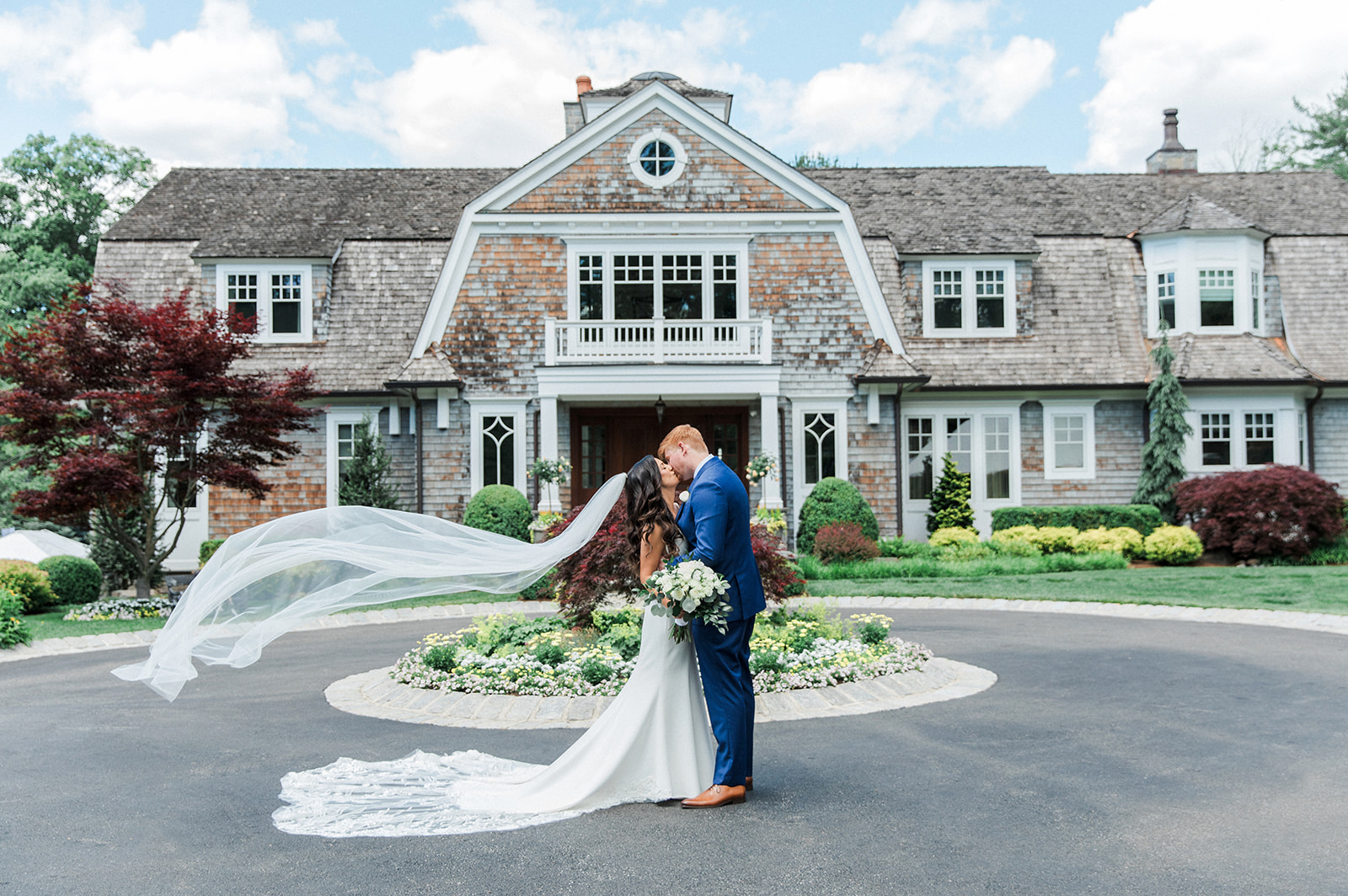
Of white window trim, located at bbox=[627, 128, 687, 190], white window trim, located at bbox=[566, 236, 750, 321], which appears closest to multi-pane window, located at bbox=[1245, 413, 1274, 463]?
white window trim, located at bbox=[566, 236, 750, 321]

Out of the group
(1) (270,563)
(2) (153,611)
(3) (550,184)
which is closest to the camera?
(1) (270,563)

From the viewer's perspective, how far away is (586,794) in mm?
5590

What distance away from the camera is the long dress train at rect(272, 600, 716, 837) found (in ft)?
18.2

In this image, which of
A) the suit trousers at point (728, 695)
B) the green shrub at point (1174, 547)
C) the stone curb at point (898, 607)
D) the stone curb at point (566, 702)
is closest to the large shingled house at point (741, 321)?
the green shrub at point (1174, 547)

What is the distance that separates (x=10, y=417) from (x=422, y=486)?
743cm

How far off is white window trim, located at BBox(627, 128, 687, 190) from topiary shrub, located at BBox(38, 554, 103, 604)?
1251 centimetres

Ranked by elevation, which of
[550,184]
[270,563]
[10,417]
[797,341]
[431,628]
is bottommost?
[431,628]

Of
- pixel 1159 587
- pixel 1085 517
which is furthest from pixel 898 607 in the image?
pixel 1085 517

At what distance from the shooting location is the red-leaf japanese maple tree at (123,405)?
49.6 feet

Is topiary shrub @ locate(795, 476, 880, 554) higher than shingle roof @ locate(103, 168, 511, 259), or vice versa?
shingle roof @ locate(103, 168, 511, 259)

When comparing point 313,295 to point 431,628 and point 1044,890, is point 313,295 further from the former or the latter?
point 1044,890

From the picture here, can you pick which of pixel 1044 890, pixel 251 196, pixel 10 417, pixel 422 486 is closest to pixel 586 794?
pixel 1044 890

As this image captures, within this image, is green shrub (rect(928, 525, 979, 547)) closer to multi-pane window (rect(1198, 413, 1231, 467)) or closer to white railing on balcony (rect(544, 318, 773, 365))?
white railing on balcony (rect(544, 318, 773, 365))

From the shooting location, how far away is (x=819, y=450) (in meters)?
21.3
